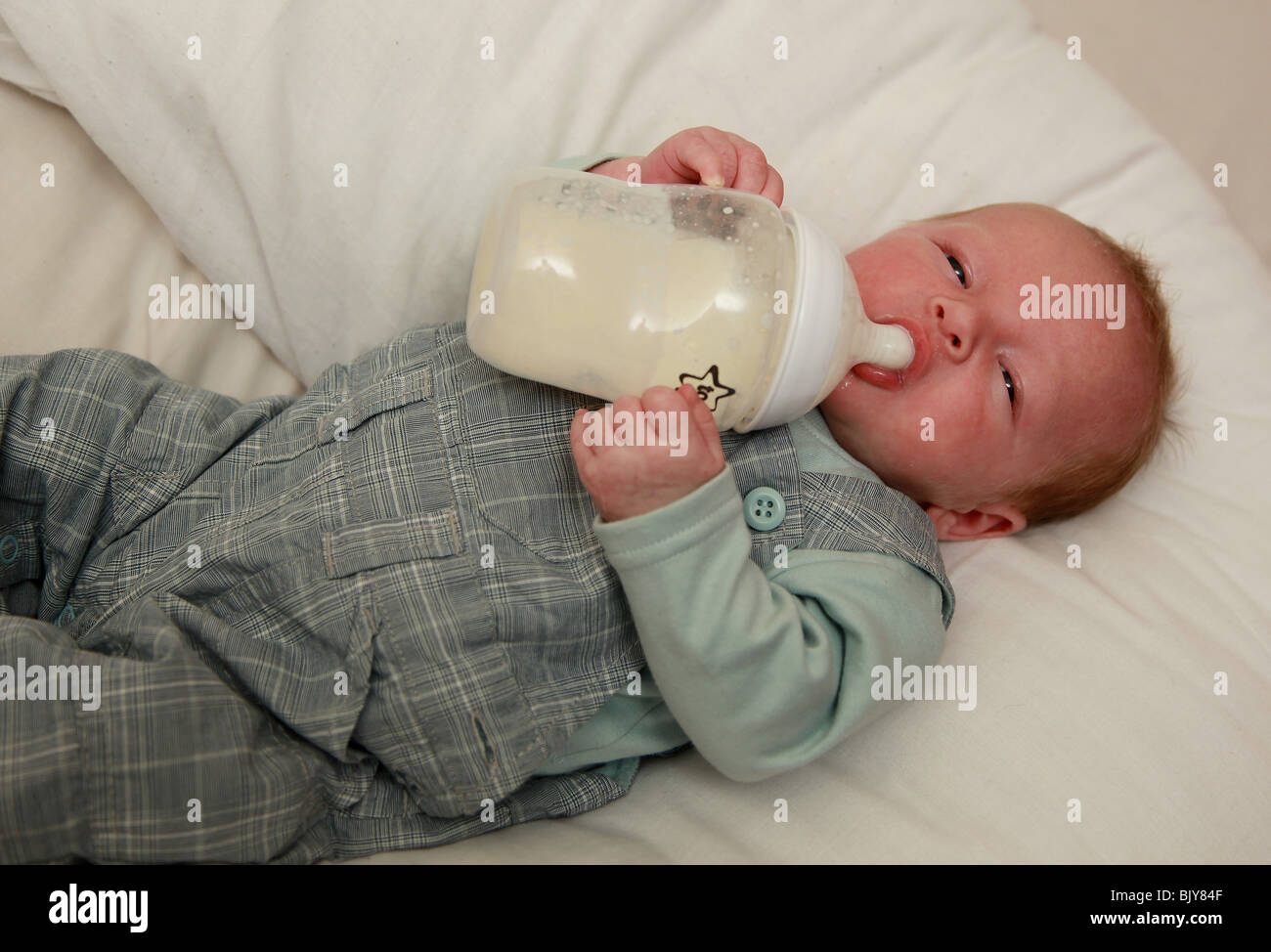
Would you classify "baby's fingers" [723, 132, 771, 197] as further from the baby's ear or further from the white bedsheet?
the baby's ear

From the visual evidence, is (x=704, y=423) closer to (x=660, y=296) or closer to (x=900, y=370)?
(x=660, y=296)

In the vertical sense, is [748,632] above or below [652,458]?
below

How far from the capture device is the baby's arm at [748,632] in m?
0.92

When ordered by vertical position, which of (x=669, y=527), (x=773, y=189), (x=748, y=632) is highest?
(x=773, y=189)

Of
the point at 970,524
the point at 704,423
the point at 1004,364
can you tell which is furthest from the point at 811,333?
the point at 970,524

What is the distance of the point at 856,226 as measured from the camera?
4.41ft

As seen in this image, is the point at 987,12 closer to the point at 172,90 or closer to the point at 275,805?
the point at 172,90

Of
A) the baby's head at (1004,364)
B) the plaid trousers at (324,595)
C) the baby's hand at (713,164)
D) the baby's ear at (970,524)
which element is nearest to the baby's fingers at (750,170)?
the baby's hand at (713,164)

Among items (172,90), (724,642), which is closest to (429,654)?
(724,642)

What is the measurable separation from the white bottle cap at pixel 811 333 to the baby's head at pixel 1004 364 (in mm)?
144

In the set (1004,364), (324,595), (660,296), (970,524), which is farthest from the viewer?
(970,524)

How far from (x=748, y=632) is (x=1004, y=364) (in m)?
0.45

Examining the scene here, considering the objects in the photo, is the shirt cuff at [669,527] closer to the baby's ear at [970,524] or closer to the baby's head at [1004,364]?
the baby's head at [1004,364]

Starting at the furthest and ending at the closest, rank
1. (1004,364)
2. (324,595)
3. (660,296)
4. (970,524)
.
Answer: (970,524)
(1004,364)
(324,595)
(660,296)
